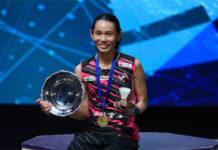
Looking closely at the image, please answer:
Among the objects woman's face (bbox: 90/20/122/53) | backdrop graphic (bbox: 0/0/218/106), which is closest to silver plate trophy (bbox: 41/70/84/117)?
woman's face (bbox: 90/20/122/53)

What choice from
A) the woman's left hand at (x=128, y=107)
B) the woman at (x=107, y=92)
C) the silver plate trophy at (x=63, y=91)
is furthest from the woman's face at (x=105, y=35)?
the woman's left hand at (x=128, y=107)

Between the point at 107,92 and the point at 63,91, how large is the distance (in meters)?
0.30

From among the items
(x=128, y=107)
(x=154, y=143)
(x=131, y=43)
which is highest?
(x=131, y=43)

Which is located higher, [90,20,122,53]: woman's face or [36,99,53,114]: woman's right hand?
[90,20,122,53]: woman's face

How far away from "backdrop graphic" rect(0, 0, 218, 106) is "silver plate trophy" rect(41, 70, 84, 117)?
→ 206 cm

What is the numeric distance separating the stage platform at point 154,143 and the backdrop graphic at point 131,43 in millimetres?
1317

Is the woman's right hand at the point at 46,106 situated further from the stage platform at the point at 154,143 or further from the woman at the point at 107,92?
the stage platform at the point at 154,143

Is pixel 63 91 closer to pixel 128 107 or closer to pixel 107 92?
pixel 107 92

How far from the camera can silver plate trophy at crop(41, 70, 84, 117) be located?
223 cm

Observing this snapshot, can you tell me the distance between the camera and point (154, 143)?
2816 millimetres

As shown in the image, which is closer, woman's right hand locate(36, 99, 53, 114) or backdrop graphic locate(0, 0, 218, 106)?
woman's right hand locate(36, 99, 53, 114)

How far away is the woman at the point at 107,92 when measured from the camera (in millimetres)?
2232

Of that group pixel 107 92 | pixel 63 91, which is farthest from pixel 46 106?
pixel 107 92

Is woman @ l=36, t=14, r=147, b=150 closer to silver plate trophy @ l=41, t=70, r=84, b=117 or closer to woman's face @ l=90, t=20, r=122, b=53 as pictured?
woman's face @ l=90, t=20, r=122, b=53
